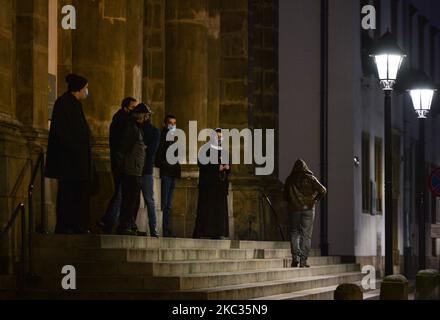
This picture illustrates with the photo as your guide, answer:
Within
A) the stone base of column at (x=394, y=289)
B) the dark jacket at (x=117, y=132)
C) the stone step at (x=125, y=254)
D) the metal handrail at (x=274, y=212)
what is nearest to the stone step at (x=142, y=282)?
the stone step at (x=125, y=254)

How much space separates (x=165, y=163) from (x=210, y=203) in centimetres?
162

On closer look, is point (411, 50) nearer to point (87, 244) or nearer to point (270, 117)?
point (270, 117)

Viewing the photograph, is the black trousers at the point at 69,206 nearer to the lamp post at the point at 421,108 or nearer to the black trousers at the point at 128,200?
the black trousers at the point at 128,200

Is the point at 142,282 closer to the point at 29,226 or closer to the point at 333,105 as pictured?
the point at 29,226

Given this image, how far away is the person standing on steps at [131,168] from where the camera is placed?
2216 cm

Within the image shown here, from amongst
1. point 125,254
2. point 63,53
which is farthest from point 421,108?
point 125,254

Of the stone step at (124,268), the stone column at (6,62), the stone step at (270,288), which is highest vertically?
the stone column at (6,62)

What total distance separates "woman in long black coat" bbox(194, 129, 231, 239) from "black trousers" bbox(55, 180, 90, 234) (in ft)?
21.8

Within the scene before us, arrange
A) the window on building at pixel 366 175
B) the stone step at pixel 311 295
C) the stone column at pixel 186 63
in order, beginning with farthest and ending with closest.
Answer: the window on building at pixel 366 175
the stone column at pixel 186 63
the stone step at pixel 311 295

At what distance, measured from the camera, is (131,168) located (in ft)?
73.2

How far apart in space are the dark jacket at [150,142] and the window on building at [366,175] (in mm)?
15886
